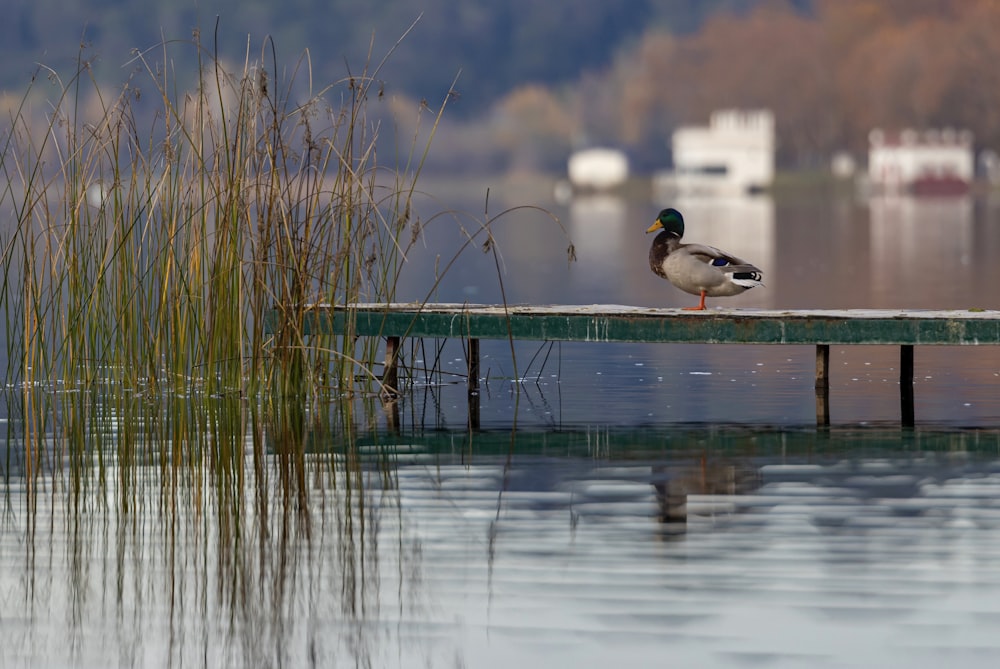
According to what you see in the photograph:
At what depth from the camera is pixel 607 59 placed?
590 feet

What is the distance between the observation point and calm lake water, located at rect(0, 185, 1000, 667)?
575 cm

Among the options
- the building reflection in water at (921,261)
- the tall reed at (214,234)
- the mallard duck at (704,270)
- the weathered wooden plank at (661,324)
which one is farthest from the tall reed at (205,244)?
the building reflection in water at (921,261)

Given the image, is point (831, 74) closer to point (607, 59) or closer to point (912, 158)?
point (912, 158)

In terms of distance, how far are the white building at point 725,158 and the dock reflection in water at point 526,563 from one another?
364 feet

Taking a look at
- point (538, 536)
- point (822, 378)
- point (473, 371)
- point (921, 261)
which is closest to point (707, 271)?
point (822, 378)

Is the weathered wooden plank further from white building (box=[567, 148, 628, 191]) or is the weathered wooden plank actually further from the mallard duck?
white building (box=[567, 148, 628, 191])

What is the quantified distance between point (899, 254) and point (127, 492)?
26894mm

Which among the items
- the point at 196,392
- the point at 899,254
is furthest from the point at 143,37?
the point at 196,392

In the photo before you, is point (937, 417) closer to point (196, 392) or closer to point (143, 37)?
point (196, 392)

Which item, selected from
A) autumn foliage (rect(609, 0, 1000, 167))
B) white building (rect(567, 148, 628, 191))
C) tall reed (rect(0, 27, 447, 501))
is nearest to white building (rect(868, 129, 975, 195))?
autumn foliage (rect(609, 0, 1000, 167))

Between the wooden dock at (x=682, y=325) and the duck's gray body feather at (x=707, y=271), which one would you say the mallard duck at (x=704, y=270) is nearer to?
the duck's gray body feather at (x=707, y=271)

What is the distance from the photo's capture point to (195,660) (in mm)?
5562

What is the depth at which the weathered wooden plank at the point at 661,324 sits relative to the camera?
1072 centimetres

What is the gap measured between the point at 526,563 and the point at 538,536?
0.45 meters
